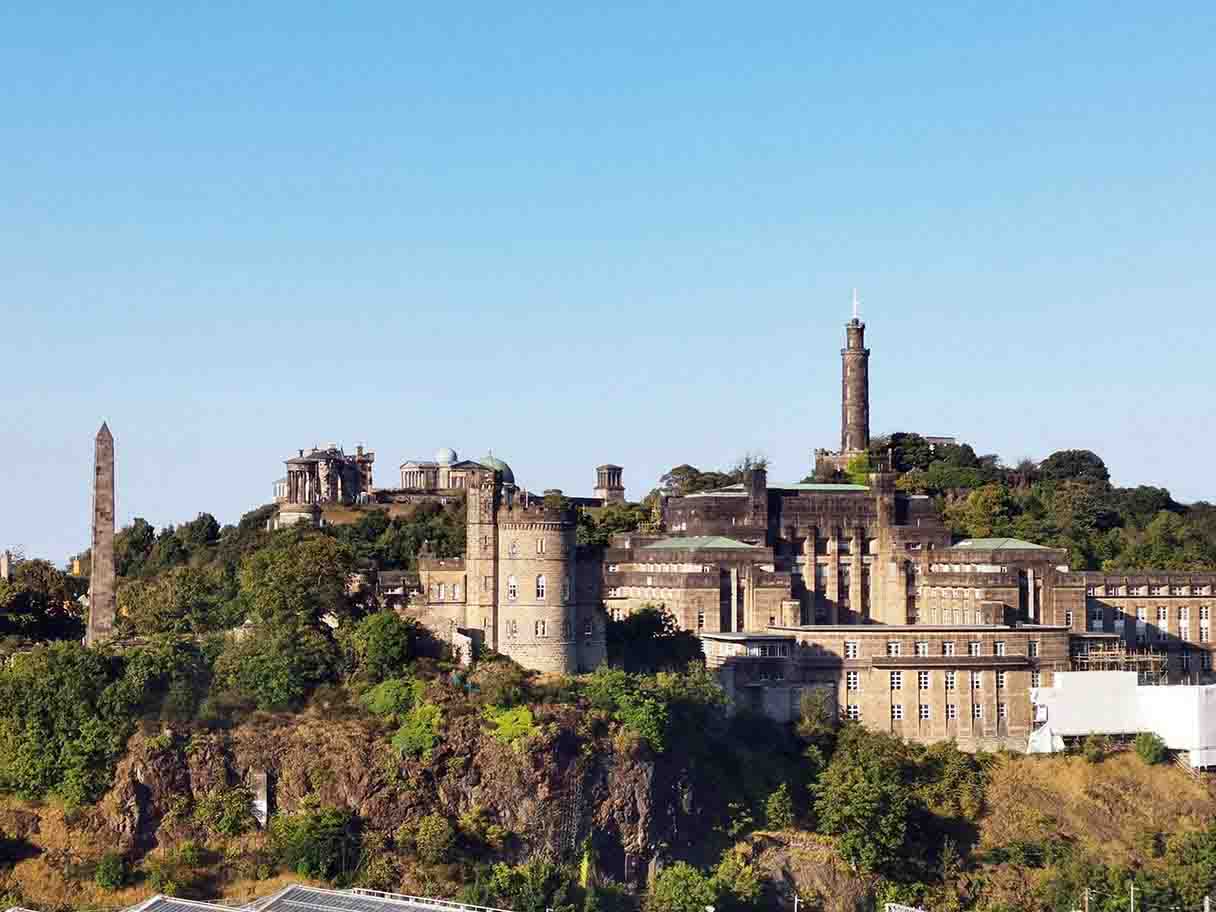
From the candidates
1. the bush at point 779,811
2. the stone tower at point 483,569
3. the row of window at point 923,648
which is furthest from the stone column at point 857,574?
the stone tower at point 483,569

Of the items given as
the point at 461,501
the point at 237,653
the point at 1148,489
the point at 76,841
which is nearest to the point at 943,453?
the point at 1148,489

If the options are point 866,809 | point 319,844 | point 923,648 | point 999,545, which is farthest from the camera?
point 999,545

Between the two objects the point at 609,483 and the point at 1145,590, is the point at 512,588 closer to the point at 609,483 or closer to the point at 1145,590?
the point at 1145,590

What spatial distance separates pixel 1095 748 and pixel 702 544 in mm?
18909

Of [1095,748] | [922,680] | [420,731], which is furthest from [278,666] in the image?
[1095,748]

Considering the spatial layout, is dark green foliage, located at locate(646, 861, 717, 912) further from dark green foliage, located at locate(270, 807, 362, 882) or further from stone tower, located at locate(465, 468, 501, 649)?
stone tower, located at locate(465, 468, 501, 649)

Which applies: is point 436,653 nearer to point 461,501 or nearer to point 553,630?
point 553,630

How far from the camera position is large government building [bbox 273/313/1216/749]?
89812mm

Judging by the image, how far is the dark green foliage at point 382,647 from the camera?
8662 centimetres

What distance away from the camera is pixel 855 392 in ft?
412

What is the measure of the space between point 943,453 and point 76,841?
6802 centimetres

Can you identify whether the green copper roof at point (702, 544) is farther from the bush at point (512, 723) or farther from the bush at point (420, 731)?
the bush at point (420, 731)

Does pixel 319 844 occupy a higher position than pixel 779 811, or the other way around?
pixel 779 811

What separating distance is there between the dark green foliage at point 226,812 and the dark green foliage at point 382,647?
23.1 feet
